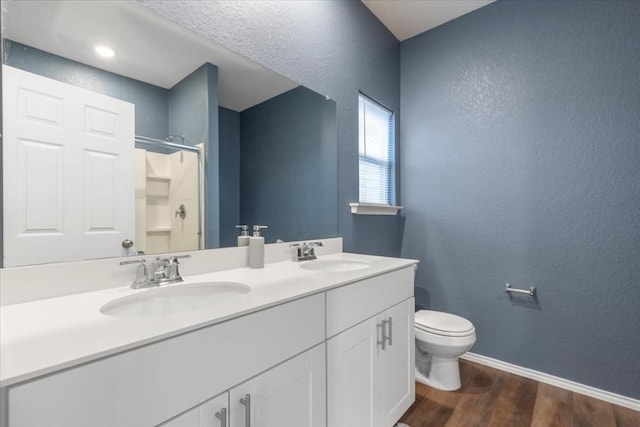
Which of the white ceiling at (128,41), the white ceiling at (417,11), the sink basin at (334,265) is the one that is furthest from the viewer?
the white ceiling at (417,11)

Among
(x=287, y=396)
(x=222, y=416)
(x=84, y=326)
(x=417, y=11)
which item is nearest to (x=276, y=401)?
(x=287, y=396)

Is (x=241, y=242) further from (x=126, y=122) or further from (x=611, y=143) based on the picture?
(x=611, y=143)

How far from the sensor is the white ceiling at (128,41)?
2.78 feet

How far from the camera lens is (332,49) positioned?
183 centimetres

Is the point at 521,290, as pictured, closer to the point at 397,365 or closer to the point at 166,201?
the point at 397,365

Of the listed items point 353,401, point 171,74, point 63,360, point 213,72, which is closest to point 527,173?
point 353,401

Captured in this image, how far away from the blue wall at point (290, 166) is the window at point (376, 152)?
380 millimetres

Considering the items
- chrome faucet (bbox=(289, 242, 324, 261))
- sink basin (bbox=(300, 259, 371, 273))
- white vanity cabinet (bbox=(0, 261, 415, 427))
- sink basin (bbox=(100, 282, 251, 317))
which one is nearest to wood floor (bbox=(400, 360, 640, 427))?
white vanity cabinet (bbox=(0, 261, 415, 427))

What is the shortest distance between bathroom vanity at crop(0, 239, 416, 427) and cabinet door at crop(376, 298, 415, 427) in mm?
10

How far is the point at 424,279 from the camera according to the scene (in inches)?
93.5

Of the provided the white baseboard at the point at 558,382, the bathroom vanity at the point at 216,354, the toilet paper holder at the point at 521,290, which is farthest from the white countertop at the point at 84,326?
the white baseboard at the point at 558,382

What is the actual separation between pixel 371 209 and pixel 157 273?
4.66 feet

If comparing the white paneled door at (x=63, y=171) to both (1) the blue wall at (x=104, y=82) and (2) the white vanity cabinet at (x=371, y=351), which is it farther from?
(2) the white vanity cabinet at (x=371, y=351)

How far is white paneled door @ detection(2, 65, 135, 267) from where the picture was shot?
0.81 metres
